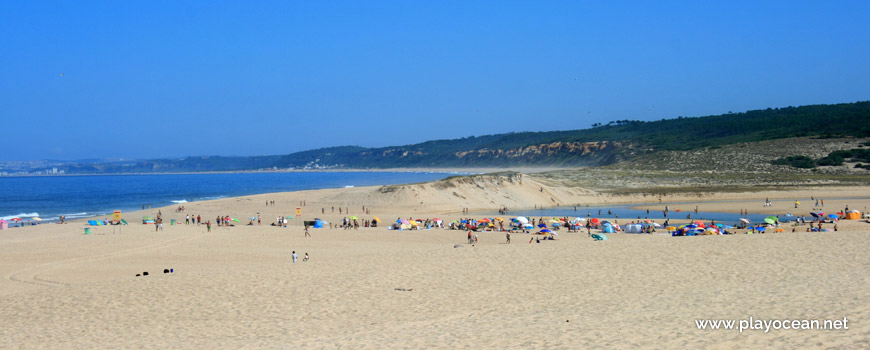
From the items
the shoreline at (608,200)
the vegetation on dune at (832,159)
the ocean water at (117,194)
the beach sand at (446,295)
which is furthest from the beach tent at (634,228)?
the vegetation on dune at (832,159)

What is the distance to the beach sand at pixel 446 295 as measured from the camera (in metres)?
9.68

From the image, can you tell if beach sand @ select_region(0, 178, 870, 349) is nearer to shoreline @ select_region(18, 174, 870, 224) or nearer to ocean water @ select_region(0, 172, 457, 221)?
shoreline @ select_region(18, 174, 870, 224)

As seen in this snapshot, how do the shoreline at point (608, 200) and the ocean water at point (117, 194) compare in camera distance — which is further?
the ocean water at point (117, 194)

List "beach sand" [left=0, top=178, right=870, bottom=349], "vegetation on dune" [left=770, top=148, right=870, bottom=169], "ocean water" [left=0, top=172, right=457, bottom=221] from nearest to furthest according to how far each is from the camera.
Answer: "beach sand" [left=0, top=178, right=870, bottom=349] → "ocean water" [left=0, top=172, right=457, bottom=221] → "vegetation on dune" [left=770, top=148, right=870, bottom=169]

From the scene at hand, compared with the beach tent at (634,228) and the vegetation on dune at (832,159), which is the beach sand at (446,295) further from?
the vegetation on dune at (832,159)

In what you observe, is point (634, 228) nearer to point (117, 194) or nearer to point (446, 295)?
point (446, 295)

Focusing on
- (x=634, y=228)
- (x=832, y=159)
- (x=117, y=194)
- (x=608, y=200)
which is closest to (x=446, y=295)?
(x=634, y=228)

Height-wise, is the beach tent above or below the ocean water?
below

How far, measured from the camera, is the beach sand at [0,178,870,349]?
9.68 m

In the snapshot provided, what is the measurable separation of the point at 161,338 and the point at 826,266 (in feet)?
47.4

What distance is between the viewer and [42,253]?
23.7 meters

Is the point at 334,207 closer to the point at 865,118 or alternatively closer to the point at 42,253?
the point at 42,253

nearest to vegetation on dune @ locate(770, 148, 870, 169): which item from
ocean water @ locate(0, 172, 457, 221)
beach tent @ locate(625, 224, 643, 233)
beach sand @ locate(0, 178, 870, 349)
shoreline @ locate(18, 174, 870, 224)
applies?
shoreline @ locate(18, 174, 870, 224)

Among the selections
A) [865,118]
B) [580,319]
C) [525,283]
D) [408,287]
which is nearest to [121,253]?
[408,287]
